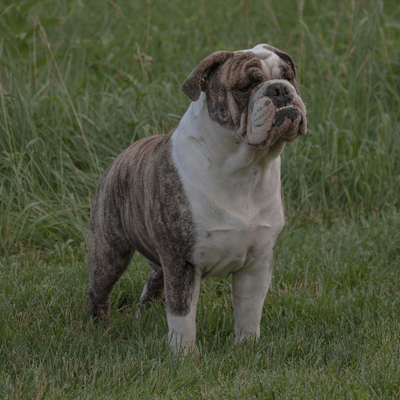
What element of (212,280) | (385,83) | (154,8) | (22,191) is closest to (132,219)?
(212,280)

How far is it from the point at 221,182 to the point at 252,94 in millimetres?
445

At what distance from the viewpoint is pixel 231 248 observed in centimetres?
317

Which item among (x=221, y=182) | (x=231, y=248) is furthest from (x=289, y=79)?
(x=231, y=248)

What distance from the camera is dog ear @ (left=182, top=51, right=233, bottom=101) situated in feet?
A: 9.94

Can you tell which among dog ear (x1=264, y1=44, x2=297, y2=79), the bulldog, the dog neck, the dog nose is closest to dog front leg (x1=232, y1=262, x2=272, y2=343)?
the bulldog

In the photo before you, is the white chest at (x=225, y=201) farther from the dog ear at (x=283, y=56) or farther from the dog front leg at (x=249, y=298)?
the dog ear at (x=283, y=56)

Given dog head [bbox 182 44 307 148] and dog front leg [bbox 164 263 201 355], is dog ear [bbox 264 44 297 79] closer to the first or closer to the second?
dog head [bbox 182 44 307 148]

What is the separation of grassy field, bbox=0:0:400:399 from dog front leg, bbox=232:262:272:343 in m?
0.11

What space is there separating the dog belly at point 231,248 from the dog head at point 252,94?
18.2 inches

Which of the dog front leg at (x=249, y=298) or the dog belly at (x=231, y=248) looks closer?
the dog belly at (x=231, y=248)

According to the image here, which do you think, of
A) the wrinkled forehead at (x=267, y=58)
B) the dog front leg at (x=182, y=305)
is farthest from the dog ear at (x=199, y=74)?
the dog front leg at (x=182, y=305)

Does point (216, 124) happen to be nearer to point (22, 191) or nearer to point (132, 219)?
point (132, 219)

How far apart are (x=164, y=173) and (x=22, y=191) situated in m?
2.26

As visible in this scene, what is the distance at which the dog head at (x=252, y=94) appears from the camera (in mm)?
2912
